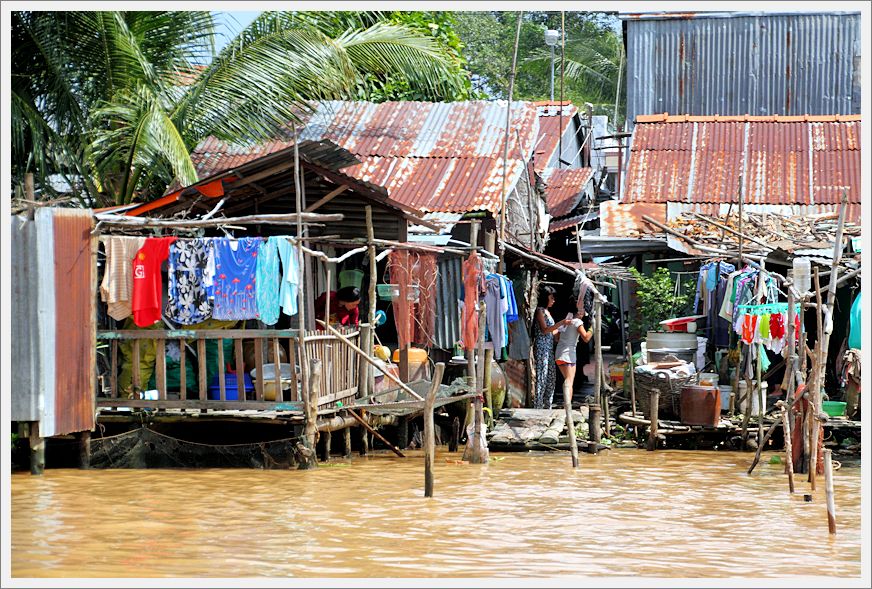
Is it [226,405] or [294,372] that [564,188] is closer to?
[294,372]

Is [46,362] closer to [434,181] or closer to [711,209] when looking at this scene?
[434,181]

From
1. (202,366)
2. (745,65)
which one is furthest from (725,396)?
(745,65)

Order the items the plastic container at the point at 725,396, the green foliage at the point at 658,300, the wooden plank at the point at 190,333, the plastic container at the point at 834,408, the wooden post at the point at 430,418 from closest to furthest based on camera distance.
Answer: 1. the wooden post at the point at 430,418
2. the wooden plank at the point at 190,333
3. the plastic container at the point at 834,408
4. the plastic container at the point at 725,396
5. the green foliage at the point at 658,300

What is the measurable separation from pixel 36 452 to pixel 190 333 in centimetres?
175

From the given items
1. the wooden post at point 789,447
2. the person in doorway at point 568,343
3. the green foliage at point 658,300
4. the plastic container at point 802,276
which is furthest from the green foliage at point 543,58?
the wooden post at point 789,447

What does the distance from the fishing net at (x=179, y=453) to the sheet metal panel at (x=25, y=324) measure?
4.19 ft

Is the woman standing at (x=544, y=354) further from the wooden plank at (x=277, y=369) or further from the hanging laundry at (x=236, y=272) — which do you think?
the hanging laundry at (x=236, y=272)

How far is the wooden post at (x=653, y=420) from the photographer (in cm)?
1288

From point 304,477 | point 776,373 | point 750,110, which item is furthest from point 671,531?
point 750,110

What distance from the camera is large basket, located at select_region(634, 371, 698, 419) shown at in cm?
1362

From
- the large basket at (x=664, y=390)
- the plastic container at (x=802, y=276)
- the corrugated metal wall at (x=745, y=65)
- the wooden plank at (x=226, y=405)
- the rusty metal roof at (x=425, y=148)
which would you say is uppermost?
the corrugated metal wall at (x=745, y=65)

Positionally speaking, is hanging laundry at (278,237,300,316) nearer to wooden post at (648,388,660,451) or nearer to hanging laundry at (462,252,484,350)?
hanging laundry at (462,252,484,350)

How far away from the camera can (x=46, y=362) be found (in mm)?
9914

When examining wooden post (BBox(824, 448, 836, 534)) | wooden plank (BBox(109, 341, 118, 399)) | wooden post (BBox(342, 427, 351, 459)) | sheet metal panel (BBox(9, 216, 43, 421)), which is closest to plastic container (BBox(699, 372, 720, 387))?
wooden post (BBox(342, 427, 351, 459))
